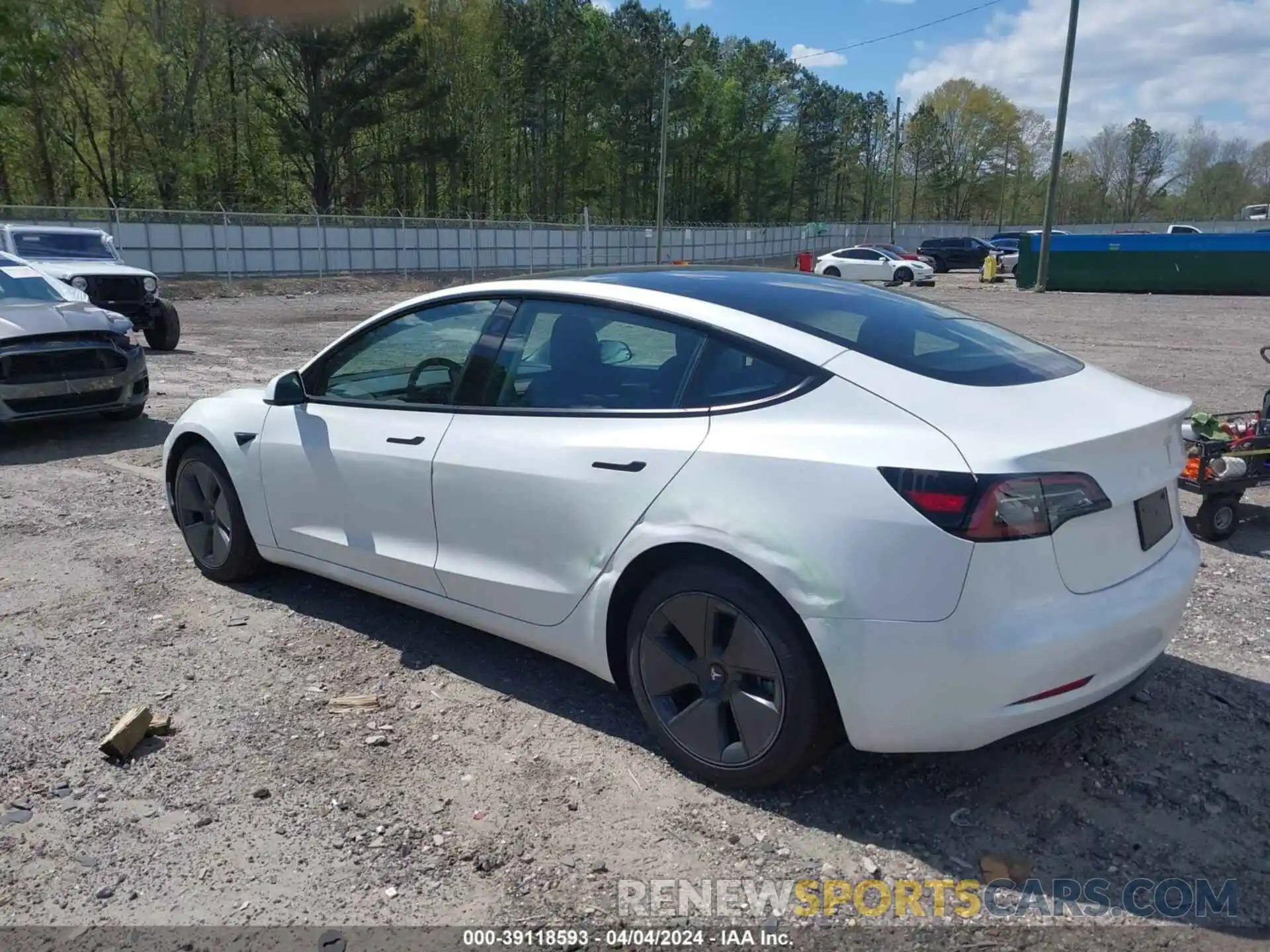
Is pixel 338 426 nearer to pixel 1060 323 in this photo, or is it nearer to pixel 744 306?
pixel 744 306

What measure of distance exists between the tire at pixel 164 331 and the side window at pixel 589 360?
42.4 ft

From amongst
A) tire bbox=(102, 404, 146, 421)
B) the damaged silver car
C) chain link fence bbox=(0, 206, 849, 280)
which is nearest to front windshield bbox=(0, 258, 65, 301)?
the damaged silver car

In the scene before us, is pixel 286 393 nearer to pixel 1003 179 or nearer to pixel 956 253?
pixel 956 253

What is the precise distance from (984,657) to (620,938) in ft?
3.90

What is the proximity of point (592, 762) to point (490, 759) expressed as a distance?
347mm

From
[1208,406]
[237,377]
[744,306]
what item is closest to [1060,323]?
[1208,406]

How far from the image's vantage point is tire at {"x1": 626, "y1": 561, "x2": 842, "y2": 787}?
9.38ft

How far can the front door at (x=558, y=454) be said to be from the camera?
3.20m

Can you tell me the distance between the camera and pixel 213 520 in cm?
495

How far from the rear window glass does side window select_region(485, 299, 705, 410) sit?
20 centimetres

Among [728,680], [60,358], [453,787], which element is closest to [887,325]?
[728,680]

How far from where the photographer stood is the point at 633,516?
3.14 m

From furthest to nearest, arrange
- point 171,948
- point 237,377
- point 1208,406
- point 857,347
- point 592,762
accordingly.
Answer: point 237,377 → point 1208,406 → point 592,762 → point 857,347 → point 171,948

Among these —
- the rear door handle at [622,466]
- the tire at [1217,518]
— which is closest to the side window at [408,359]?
the rear door handle at [622,466]
